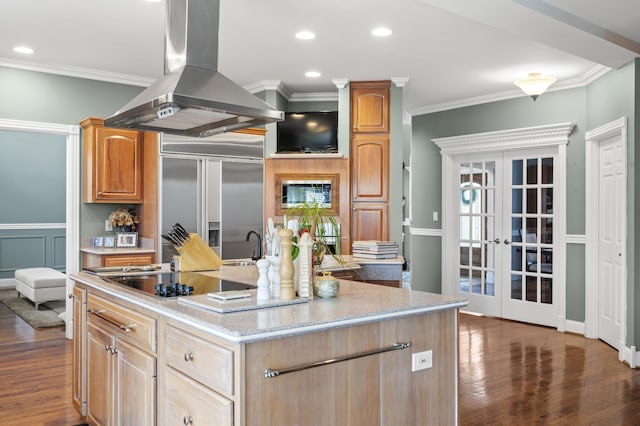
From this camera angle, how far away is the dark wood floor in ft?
11.5

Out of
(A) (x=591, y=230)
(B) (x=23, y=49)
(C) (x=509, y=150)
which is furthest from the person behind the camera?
(C) (x=509, y=150)

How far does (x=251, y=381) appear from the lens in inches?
73.4

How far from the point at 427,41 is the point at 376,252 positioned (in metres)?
1.77

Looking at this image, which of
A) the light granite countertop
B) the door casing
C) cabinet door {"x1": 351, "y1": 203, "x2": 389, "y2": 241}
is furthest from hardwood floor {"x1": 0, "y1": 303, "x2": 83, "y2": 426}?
the door casing

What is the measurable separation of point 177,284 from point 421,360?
117 cm

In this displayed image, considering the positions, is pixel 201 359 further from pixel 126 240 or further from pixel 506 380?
pixel 126 240

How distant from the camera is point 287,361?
6.42 feet

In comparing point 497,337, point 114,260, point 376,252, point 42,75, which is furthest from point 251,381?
point 42,75

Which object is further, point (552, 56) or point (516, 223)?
point (516, 223)

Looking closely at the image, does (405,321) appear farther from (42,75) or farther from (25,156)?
(25,156)

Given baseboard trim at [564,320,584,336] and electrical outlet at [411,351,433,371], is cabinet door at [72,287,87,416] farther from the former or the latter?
baseboard trim at [564,320,584,336]

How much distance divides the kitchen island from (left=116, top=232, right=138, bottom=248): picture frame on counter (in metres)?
3.01

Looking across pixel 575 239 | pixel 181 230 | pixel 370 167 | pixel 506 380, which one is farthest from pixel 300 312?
pixel 575 239

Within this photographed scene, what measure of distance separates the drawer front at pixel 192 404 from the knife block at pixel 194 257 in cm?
121
